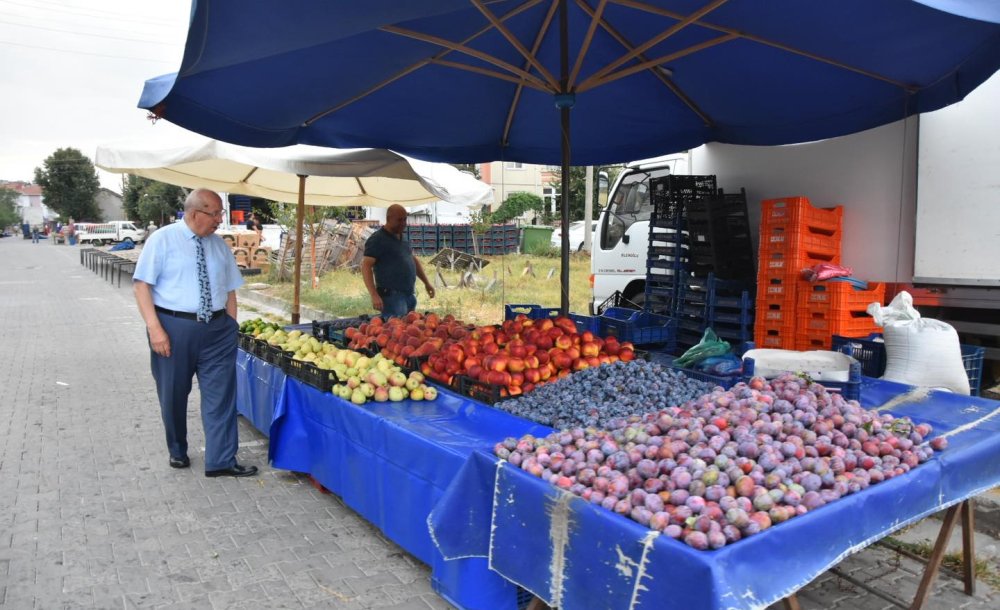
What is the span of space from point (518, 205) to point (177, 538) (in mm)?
37166

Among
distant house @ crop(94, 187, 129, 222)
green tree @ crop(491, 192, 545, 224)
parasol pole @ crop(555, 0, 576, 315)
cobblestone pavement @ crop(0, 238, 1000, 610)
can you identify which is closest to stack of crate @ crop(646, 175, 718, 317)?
parasol pole @ crop(555, 0, 576, 315)

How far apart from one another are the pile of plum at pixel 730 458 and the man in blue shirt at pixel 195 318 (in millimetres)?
2822

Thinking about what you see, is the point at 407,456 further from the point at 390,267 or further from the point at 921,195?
the point at 921,195

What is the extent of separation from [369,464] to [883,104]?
176 inches

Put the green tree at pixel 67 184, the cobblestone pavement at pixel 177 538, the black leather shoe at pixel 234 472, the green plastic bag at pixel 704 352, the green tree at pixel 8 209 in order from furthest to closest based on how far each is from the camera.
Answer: the green tree at pixel 8 209 → the green tree at pixel 67 184 → the black leather shoe at pixel 234 472 → the green plastic bag at pixel 704 352 → the cobblestone pavement at pixel 177 538

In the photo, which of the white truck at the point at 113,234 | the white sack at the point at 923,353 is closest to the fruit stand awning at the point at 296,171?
the white sack at the point at 923,353

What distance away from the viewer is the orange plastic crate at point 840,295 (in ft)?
17.6

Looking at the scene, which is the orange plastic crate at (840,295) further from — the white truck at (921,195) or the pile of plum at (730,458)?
the pile of plum at (730,458)

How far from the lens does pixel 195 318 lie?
14.7 feet

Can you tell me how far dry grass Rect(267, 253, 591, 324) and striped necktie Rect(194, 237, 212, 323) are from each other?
725 cm

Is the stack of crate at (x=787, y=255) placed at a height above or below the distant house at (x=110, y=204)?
below

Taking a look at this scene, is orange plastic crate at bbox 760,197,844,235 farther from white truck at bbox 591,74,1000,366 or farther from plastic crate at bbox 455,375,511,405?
plastic crate at bbox 455,375,511,405

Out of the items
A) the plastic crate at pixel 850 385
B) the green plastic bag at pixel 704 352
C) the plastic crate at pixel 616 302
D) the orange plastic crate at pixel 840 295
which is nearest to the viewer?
the plastic crate at pixel 850 385

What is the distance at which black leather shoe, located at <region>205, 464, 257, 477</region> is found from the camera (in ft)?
15.8
